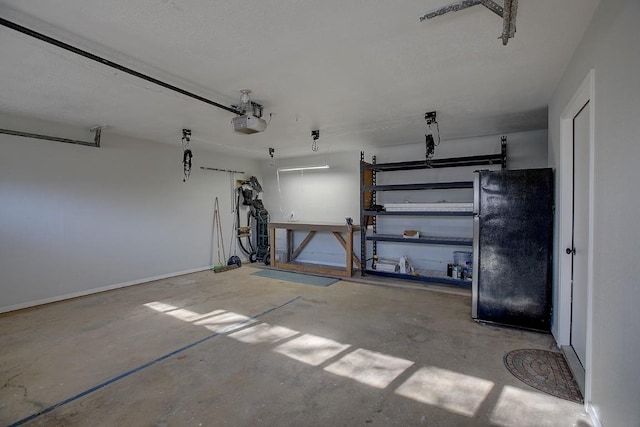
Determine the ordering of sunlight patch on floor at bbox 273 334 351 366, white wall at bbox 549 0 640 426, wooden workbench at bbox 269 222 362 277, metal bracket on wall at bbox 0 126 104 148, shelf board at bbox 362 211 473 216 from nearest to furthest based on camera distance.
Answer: white wall at bbox 549 0 640 426, sunlight patch on floor at bbox 273 334 351 366, metal bracket on wall at bbox 0 126 104 148, shelf board at bbox 362 211 473 216, wooden workbench at bbox 269 222 362 277

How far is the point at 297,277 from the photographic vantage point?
5.70 m

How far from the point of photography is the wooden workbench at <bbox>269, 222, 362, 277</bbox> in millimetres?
5688

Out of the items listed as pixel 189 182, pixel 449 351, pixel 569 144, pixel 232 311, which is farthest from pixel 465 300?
pixel 189 182

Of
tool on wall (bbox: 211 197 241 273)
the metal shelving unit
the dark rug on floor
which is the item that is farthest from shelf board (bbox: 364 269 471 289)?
tool on wall (bbox: 211 197 241 273)

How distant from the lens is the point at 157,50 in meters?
2.23

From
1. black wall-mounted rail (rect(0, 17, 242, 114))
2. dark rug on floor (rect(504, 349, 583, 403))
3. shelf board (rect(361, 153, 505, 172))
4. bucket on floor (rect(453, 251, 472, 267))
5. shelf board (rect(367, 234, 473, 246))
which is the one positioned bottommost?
dark rug on floor (rect(504, 349, 583, 403))

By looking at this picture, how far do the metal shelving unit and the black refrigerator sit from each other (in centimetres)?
127

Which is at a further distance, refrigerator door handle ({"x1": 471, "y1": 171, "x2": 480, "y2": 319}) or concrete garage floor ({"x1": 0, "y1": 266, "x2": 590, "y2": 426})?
refrigerator door handle ({"x1": 471, "y1": 171, "x2": 480, "y2": 319})

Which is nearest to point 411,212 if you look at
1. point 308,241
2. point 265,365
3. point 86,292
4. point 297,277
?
point 297,277

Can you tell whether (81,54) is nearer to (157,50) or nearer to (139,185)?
(157,50)

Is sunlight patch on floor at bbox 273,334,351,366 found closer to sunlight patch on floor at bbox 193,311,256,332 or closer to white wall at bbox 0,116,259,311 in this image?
sunlight patch on floor at bbox 193,311,256,332

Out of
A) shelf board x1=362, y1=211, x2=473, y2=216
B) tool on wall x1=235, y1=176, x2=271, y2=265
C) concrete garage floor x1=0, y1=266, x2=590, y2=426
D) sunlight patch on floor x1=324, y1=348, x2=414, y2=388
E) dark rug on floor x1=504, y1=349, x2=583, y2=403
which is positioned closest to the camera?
concrete garage floor x1=0, y1=266, x2=590, y2=426

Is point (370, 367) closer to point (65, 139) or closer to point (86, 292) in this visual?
point (86, 292)

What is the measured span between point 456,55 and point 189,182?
524 cm
